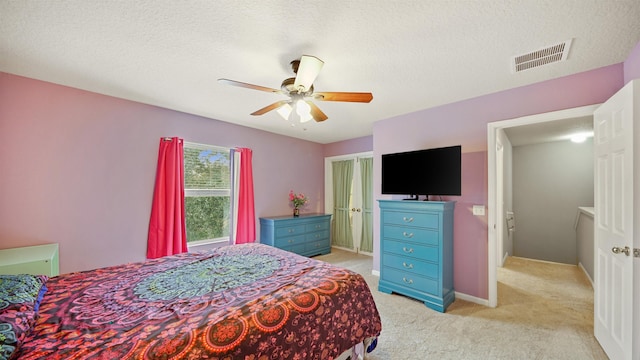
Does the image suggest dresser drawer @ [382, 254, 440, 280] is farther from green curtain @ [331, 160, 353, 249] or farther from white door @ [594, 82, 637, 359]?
green curtain @ [331, 160, 353, 249]

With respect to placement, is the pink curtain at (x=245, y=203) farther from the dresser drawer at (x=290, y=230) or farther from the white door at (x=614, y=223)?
the white door at (x=614, y=223)

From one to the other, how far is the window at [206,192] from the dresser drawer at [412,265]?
2.61 meters

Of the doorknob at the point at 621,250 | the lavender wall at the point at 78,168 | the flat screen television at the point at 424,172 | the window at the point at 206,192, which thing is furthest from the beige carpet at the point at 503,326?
the lavender wall at the point at 78,168

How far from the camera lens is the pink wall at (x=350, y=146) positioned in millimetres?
4895

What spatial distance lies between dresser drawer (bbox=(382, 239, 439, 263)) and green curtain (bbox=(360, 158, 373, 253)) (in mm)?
1855

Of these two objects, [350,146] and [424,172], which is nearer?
[424,172]

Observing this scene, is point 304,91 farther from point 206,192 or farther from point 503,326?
point 503,326

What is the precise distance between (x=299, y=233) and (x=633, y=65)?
435cm

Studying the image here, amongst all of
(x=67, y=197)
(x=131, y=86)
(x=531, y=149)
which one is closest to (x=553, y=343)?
(x=531, y=149)

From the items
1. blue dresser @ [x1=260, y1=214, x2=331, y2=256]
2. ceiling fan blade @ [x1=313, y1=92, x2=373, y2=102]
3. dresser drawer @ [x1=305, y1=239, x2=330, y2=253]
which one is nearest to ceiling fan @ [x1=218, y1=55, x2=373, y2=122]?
ceiling fan blade @ [x1=313, y1=92, x2=373, y2=102]

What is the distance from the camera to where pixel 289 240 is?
14.2 feet

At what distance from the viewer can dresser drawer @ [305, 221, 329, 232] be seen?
4.68 metres

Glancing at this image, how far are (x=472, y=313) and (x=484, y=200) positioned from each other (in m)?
1.26

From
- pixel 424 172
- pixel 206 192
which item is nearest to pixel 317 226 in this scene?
pixel 206 192
